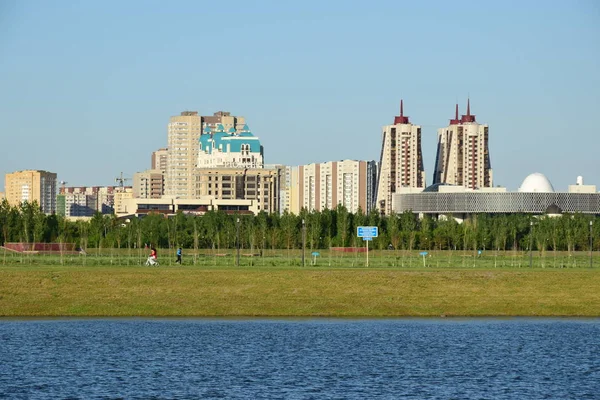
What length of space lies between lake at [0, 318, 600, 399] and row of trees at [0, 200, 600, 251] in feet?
231

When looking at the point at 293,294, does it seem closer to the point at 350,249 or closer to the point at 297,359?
the point at 297,359

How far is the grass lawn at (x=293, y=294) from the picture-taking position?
6322 centimetres

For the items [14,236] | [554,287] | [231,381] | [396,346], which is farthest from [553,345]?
[14,236]

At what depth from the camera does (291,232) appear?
467 ft

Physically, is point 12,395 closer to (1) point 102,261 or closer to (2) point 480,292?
(2) point 480,292

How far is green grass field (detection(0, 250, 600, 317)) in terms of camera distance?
63.2 meters

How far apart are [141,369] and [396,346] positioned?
1239 centimetres

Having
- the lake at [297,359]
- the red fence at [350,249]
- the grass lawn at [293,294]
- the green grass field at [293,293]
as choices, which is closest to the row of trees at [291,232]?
the red fence at [350,249]

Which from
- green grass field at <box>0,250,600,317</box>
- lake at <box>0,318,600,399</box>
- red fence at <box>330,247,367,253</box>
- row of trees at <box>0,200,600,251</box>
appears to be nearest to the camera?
lake at <box>0,318,600,399</box>

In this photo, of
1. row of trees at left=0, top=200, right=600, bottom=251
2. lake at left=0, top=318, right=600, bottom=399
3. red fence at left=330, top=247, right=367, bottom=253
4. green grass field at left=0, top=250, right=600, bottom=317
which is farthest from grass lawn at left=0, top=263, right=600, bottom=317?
red fence at left=330, top=247, right=367, bottom=253

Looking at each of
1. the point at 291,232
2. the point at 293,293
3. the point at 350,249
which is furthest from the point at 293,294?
the point at 291,232

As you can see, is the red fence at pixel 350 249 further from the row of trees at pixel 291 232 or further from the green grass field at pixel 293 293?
the green grass field at pixel 293 293

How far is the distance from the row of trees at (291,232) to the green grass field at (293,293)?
5434 cm

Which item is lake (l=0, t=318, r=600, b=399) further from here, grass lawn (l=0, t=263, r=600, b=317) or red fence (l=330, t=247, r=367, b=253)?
red fence (l=330, t=247, r=367, b=253)
